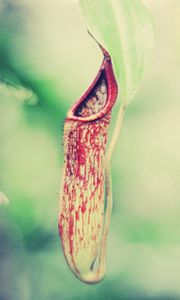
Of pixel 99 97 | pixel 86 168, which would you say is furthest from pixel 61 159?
pixel 99 97

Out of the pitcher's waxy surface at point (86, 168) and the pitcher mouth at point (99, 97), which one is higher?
the pitcher mouth at point (99, 97)

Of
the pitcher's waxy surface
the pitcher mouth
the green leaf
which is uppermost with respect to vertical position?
the green leaf

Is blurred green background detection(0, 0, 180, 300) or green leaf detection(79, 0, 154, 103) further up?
green leaf detection(79, 0, 154, 103)

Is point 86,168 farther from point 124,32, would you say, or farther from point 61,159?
point 124,32

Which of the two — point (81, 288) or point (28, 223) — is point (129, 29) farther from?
point (81, 288)
